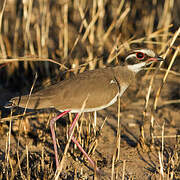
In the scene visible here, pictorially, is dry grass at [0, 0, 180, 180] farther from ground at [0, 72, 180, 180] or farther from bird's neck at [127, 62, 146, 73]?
bird's neck at [127, 62, 146, 73]

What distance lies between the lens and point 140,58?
3990 millimetres

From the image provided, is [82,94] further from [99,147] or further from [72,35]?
[72,35]

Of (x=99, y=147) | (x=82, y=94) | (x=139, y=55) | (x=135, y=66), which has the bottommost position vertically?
(x=99, y=147)

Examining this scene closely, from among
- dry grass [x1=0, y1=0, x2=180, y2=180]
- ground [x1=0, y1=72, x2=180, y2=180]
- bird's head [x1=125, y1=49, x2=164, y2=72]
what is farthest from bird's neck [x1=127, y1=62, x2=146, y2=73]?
ground [x1=0, y1=72, x2=180, y2=180]

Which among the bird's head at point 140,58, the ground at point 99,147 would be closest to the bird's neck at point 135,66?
the bird's head at point 140,58

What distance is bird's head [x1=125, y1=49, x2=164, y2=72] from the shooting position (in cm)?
394

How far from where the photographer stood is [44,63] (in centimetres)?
598

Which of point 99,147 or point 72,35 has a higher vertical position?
point 72,35

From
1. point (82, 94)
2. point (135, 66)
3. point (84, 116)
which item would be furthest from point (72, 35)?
point (82, 94)

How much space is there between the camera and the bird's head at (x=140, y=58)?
12.9 feet

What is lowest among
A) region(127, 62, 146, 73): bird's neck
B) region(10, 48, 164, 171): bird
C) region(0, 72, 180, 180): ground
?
region(0, 72, 180, 180): ground

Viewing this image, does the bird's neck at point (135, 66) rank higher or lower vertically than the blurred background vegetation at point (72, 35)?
lower

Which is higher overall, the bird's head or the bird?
the bird's head

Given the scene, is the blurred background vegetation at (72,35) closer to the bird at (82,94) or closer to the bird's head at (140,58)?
the bird's head at (140,58)
